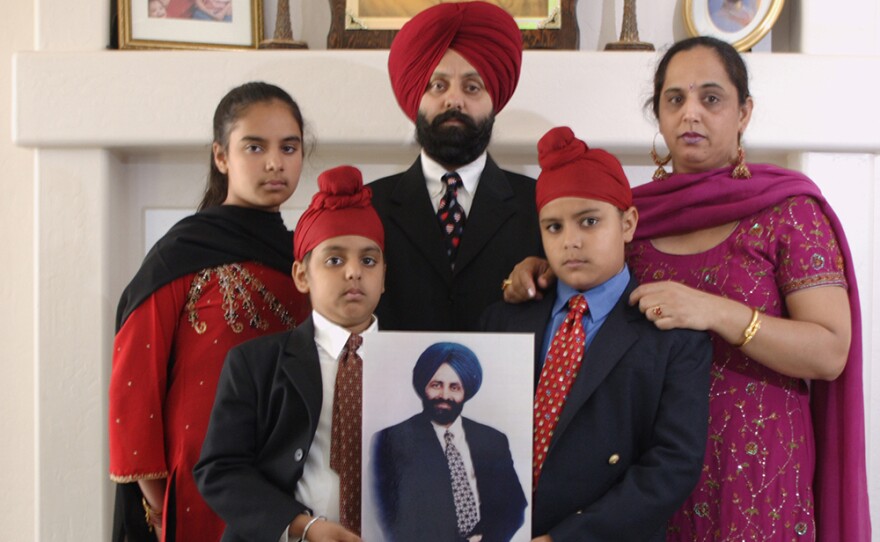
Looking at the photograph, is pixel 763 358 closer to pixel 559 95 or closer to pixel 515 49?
pixel 515 49

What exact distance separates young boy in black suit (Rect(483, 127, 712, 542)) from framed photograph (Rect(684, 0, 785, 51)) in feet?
3.74

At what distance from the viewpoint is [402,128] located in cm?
250

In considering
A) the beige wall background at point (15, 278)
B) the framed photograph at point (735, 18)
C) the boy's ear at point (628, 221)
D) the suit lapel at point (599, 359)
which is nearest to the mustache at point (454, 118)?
the boy's ear at point (628, 221)

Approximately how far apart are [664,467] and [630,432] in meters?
0.08

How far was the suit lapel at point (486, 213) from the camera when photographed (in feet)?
6.29

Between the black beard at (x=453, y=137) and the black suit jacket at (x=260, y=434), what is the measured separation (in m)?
0.54

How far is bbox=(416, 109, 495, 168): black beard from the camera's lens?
1.92 meters

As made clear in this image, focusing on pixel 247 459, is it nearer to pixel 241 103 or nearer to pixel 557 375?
pixel 557 375

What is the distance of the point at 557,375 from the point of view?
1.55 m

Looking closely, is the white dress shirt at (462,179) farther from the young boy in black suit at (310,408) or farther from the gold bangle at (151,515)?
the gold bangle at (151,515)

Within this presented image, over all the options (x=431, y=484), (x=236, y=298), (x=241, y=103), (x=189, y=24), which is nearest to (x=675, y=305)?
(x=431, y=484)

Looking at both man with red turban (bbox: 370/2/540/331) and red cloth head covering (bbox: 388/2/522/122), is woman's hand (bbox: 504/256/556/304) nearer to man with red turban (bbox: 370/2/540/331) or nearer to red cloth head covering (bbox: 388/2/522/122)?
man with red turban (bbox: 370/2/540/331)

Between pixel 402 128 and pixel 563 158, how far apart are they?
986 mm

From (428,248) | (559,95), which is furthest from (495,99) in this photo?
(559,95)
